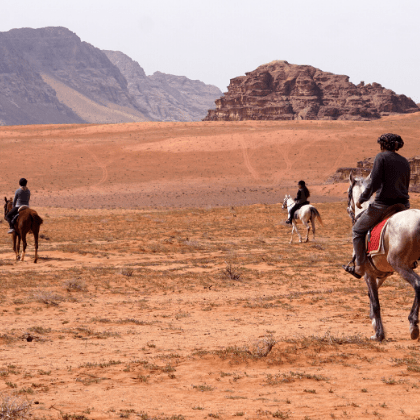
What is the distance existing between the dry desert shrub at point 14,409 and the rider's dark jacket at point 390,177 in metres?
5.38

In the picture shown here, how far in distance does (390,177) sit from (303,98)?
139 m

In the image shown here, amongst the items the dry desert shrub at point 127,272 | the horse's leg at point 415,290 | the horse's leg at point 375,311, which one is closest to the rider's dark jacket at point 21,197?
the dry desert shrub at point 127,272

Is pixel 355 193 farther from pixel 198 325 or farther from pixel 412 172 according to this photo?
pixel 412 172

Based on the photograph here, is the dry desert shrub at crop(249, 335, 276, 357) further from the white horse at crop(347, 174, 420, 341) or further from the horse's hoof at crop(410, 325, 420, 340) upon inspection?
the horse's hoof at crop(410, 325, 420, 340)

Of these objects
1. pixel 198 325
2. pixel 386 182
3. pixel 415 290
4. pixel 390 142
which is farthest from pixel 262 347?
pixel 390 142

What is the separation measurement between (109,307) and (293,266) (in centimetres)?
714

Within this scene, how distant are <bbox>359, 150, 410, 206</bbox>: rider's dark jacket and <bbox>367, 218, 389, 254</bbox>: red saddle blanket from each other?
13.7 inches

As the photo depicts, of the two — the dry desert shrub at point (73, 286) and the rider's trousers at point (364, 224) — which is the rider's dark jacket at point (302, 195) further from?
the rider's trousers at point (364, 224)

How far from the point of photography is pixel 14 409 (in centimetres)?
517

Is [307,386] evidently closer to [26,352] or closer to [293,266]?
[26,352]

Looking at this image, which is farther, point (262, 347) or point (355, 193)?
point (355, 193)

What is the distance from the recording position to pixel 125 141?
8025cm

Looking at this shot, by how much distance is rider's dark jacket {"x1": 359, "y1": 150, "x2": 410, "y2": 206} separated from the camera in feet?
24.9

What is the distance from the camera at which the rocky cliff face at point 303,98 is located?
13350 cm
